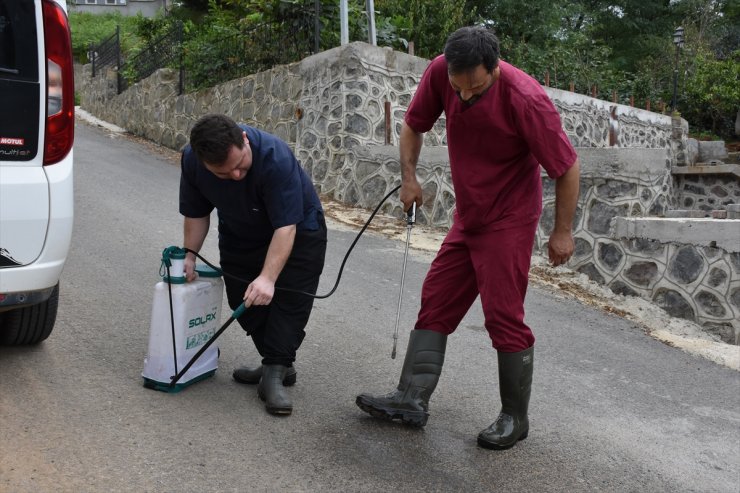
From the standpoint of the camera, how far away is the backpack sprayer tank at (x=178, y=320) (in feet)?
11.5

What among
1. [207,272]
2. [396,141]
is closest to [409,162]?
[207,272]

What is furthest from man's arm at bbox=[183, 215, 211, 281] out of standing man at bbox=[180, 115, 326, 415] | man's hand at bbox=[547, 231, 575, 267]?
man's hand at bbox=[547, 231, 575, 267]

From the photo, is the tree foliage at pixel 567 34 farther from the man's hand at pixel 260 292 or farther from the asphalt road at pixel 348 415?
the man's hand at pixel 260 292

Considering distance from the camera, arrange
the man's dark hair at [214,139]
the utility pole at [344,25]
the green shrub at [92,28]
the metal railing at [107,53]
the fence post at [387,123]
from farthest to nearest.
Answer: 1. the green shrub at [92,28]
2. the metal railing at [107,53]
3. the utility pole at [344,25]
4. the fence post at [387,123]
5. the man's dark hair at [214,139]

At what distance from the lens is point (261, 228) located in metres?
3.54

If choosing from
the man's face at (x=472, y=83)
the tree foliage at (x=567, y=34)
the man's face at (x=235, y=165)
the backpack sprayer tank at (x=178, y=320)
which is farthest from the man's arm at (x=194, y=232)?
the tree foliage at (x=567, y=34)

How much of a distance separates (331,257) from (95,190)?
3.99 metres

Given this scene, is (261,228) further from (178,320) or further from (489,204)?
(489,204)

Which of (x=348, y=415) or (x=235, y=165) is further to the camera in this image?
(x=348, y=415)

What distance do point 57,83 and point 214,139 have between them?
721 mm

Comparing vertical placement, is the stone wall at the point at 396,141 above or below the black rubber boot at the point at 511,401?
above

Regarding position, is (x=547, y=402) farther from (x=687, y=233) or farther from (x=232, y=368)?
(x=687, y=233)

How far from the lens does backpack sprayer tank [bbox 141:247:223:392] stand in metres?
3.51

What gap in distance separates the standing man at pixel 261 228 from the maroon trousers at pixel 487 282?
0.61 meters
